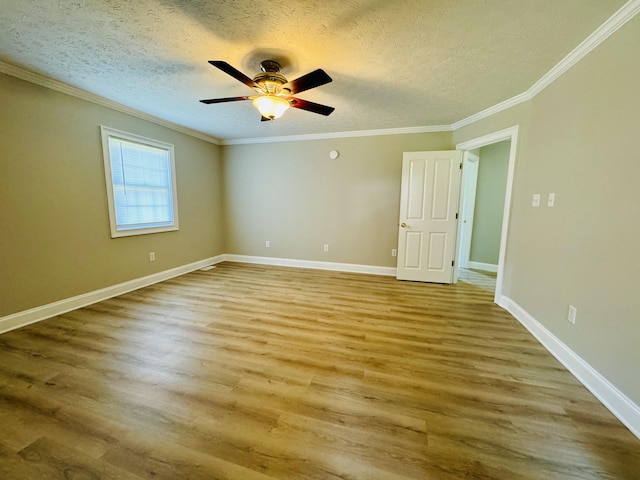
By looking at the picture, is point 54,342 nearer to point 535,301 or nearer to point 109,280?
point 109,280

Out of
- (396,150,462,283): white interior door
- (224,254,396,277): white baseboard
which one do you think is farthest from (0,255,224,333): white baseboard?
(396,150,462,283): white interior door

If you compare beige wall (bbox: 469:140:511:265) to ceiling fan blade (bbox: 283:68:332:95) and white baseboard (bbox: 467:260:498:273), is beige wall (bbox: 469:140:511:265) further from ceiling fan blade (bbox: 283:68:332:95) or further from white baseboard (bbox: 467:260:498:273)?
ceiling fan blade (bbox: 283:68:332:95)

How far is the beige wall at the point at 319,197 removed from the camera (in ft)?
13.9

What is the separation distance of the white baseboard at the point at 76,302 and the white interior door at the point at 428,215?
12.8ft

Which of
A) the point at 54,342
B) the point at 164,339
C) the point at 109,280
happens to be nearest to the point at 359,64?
the point at 164,339

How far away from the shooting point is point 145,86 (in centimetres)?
263

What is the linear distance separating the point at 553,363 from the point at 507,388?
0.66 metres

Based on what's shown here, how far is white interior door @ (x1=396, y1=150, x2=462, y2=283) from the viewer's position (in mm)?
3691

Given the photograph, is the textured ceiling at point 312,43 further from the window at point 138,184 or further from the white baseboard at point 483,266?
the white baseboard at point 483,266

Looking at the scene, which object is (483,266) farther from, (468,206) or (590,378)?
(590,378)

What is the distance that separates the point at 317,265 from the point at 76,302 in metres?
3.40

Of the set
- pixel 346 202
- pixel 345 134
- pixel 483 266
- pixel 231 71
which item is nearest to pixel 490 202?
pixel 483 266

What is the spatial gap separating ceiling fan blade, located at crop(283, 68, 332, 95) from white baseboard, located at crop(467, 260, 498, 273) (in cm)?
459

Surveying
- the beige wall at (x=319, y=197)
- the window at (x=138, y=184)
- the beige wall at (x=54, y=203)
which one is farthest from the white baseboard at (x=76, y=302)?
the beige wall at (x=319, y=197)
